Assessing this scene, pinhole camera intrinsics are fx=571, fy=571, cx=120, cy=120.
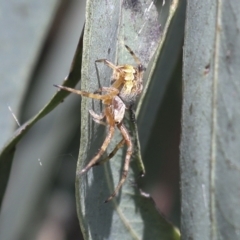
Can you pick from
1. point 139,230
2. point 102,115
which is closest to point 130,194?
point 139,230

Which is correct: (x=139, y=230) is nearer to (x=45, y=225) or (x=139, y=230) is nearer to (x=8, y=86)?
(x=8, y=86)

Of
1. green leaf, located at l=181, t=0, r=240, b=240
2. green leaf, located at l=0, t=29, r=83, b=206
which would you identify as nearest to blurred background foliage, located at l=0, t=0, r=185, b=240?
green leaf, located at l=0, t=29, r=83, b=206

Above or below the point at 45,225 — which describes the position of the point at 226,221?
above

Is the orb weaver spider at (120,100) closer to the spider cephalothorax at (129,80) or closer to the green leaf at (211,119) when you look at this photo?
the spider cephalothorax at (129,80)

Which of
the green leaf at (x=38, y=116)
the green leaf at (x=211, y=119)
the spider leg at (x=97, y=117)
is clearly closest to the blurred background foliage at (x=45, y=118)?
the green leaf at (x=38, y=116)

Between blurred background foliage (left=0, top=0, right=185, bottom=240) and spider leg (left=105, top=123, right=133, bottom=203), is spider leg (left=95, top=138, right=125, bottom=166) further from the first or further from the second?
blurred background foliage (left=0, top=0, right=185, bottom=240)

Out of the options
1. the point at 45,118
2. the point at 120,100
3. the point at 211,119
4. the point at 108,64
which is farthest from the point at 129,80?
the point at 45,118
